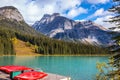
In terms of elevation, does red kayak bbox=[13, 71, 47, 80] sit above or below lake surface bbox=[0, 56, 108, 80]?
above

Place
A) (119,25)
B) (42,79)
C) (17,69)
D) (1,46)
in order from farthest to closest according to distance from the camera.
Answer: (1,46) < (17,69) < (42,79) < (119,25)

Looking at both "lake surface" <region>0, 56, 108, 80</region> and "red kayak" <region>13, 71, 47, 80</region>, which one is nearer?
"red kayak" <region>13, 71, 47, 80</region>

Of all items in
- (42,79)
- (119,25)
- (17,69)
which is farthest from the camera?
(17,69)

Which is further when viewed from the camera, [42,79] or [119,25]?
[42,79]

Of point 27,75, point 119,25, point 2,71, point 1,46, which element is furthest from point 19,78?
point 1,46

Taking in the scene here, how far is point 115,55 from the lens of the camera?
19.8 metres

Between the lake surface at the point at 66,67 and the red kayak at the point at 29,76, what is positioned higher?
the red kayak at the point at 29,76

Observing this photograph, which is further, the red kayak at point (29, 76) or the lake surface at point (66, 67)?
the lake surface at point (66, 67)

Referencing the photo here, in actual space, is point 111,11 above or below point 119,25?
above

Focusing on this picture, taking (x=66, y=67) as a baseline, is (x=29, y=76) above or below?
above

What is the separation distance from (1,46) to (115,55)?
610ft

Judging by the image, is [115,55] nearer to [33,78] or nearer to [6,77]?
[33,78]

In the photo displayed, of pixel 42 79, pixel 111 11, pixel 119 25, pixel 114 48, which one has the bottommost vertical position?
pixel 42 79

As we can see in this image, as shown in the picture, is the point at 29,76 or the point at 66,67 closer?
the point at 29,76
